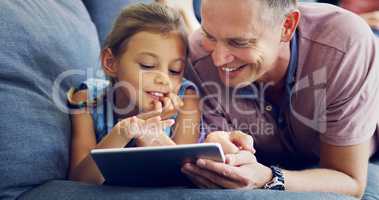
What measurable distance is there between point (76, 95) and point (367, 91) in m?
0.67

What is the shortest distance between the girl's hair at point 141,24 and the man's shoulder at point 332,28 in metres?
0.30

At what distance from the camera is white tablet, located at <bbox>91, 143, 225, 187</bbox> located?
774 millimetres

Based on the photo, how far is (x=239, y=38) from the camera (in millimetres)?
1025

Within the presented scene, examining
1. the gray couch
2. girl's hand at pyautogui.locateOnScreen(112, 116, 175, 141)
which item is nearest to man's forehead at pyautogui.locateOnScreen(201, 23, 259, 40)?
girl's hand at pyautogui.locateOnScreen(112, 116, 175, 141)

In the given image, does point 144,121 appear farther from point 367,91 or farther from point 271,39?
point 367,91

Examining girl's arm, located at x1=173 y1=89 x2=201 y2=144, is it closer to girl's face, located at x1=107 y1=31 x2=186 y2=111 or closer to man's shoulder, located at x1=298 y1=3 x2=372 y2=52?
girl's face, located at x1=107 y1=31 x2=186 y2=111

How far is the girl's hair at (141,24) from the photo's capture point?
111cm

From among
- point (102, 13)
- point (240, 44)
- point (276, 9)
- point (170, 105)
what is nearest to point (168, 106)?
point (170, 105)

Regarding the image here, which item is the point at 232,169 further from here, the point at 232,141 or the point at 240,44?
the point at 240,44

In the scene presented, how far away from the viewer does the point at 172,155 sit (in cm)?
Result: 80

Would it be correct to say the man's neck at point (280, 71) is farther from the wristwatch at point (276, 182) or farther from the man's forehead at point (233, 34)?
the wristwatch at point (276, 182)

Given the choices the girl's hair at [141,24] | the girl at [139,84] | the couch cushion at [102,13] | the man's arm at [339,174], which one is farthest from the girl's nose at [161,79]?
the couch cushion at [102,13]

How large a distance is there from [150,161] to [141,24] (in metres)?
0.41

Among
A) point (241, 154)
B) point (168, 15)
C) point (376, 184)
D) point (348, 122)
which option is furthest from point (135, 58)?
point (376, 184)
